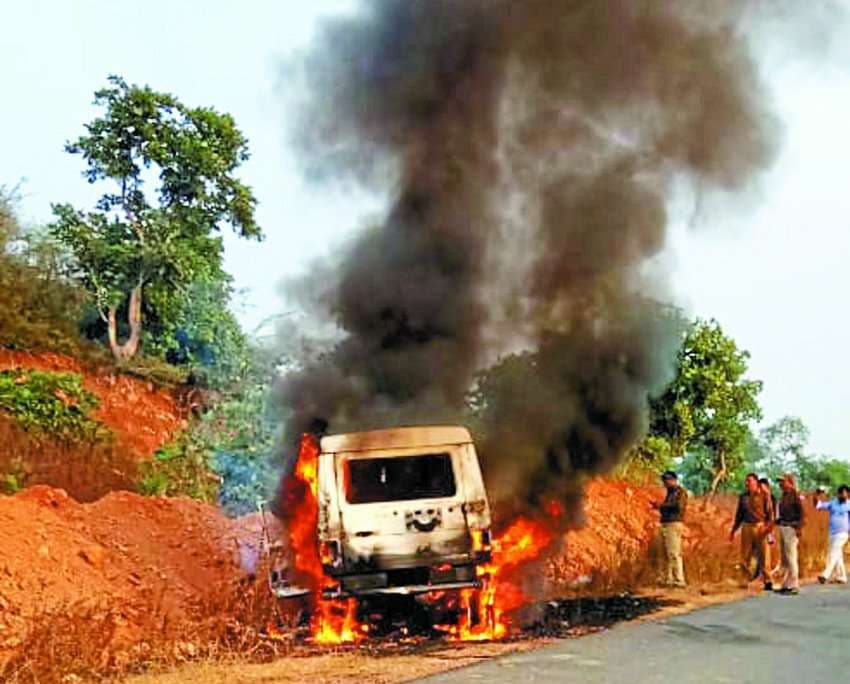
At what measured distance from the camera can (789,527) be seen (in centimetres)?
1549

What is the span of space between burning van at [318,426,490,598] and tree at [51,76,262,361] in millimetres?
15825

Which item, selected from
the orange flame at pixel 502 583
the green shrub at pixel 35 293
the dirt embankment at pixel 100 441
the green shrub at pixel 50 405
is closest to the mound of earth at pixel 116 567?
the dirt embankment at pixel 100 441

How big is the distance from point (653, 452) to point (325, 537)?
52.8 ft

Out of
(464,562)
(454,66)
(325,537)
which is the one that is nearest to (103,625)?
(325,537)

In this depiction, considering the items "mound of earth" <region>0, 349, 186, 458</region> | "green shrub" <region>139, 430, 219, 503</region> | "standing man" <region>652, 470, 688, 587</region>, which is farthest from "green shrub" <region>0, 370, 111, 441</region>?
"standing man" <region>652, 470, 688, 587</region>

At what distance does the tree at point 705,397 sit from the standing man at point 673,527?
30.5 ft

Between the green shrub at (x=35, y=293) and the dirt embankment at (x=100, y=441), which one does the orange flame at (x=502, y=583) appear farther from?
the green shrub at (x=35, y=293)

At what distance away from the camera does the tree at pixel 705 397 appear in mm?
25641

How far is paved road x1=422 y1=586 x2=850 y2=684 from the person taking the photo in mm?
8375

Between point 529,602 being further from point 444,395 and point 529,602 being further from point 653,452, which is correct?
point 653,452

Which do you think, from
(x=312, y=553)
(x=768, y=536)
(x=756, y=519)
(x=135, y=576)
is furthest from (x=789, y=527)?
(x=135, y=576)

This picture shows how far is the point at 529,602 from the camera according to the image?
13359 mm

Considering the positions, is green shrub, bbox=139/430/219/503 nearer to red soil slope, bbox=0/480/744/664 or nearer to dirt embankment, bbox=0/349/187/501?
dirt embankment, bbox=0/349/187/501

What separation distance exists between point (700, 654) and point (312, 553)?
4.51 metres
